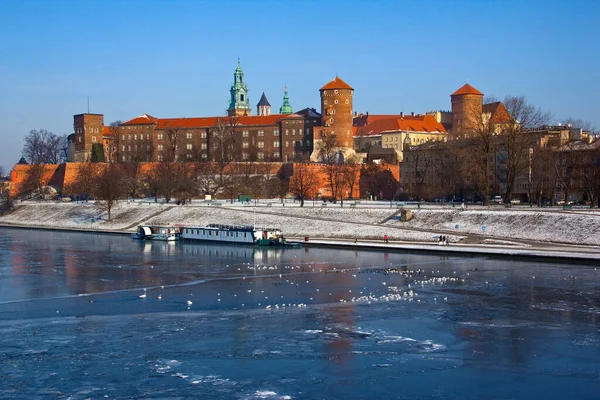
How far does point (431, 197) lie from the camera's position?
67.7 meters

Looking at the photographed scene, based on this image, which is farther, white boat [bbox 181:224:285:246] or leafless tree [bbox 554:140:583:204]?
leafless tree [bbox 554:140:583:204]

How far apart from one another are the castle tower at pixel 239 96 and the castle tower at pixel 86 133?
43.6 m

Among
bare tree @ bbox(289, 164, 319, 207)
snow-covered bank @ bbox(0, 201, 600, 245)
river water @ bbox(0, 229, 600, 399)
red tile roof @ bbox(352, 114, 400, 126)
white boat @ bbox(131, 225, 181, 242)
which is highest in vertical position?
red tile roof @ bbox(352, 114, 400, 126)

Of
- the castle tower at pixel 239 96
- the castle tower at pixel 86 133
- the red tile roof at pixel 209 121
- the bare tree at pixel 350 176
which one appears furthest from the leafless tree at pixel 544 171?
the castle tower at pixel 239 96

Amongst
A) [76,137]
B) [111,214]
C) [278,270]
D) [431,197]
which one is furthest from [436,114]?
[278,270]

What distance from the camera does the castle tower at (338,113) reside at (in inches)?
3622

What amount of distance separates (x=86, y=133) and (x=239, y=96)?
4867cm

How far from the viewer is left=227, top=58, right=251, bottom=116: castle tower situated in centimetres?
15025

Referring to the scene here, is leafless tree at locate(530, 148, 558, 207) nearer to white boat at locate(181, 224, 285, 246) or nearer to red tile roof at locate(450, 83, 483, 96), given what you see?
white boat at locate(181, 224, 285, 246)

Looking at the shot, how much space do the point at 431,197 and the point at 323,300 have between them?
4376cm

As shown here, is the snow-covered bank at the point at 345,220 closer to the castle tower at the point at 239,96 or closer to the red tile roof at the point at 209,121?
the red tile roof at the point at 209,121

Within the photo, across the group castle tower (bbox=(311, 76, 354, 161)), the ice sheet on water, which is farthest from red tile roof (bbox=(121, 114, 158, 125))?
the ice sheet on water

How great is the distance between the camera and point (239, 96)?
497 ft

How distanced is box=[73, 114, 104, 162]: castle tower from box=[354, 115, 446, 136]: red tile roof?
3843 centimetres
